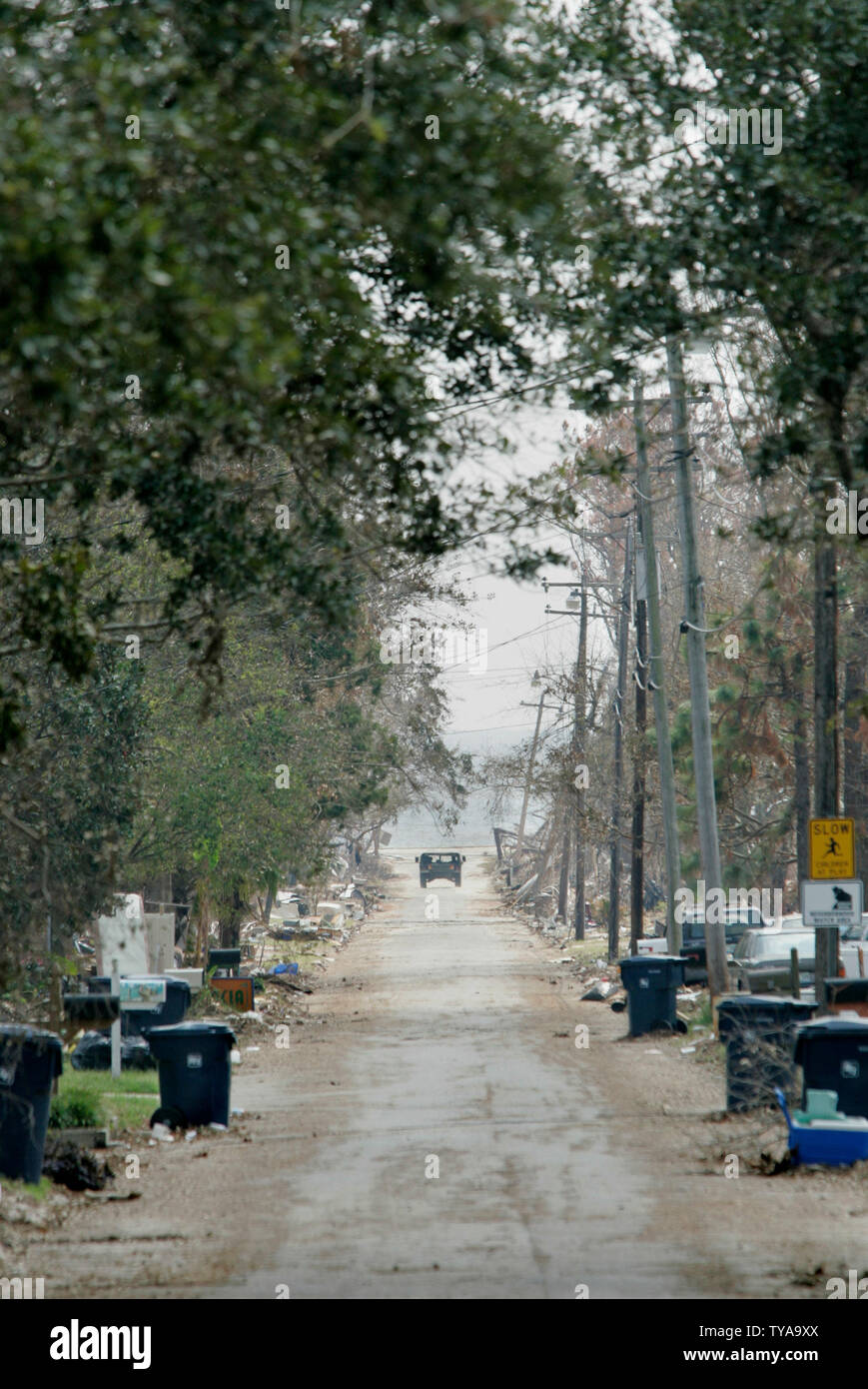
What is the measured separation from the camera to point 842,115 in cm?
861

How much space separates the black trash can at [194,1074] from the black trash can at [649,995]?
9.54 m

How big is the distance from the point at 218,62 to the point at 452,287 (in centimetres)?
147

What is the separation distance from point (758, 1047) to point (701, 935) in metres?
22.5

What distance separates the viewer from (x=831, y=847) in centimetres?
1608

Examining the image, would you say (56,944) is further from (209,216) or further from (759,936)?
(209,216)

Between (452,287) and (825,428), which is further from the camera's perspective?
(825,428)

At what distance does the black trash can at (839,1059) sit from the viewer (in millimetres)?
12570

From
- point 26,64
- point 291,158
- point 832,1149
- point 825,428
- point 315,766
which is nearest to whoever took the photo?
point 26,64

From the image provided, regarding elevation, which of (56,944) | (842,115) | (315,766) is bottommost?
(56,944)

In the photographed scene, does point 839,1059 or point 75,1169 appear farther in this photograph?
point 839,1059

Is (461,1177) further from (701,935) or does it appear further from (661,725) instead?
(701,935)

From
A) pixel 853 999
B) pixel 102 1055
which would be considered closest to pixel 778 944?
pixel 853 999

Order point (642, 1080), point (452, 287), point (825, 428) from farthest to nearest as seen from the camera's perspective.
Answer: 1. point (642, 1080)
2. point (825, 428)
3. point (452, 287)

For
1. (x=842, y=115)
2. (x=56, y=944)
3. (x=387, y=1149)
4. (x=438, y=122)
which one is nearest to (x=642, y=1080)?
(x=387, y=1149)
